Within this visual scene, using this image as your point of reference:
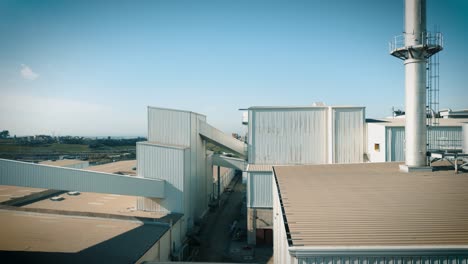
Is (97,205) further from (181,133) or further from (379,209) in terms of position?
(379,209)

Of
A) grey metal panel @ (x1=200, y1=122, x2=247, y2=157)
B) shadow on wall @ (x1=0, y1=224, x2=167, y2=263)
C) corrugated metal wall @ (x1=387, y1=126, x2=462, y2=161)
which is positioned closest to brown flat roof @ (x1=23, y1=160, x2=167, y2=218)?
shadow on wall @ (x1=0, y1=224, x2=167, y2=263)

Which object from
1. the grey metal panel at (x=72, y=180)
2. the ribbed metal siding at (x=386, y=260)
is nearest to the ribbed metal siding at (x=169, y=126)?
the grey metal panel at (x=72, y=180)

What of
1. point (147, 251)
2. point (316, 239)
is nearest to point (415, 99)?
point (316, 239)

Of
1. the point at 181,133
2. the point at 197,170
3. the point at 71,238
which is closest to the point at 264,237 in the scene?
the point at 197,170

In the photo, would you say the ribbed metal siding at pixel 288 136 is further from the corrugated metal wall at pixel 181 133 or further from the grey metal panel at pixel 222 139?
the corrugated metal wall at pixel 181 133

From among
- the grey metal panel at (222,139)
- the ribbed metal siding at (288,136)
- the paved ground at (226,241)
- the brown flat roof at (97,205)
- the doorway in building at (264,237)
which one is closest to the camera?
the paved ground at (226,241)

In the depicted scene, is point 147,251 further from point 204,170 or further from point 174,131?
point 204,170
